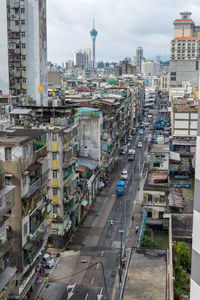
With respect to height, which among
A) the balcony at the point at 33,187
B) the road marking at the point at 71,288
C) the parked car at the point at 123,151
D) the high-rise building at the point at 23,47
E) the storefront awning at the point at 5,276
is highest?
the high-rise building at the point at 23,47

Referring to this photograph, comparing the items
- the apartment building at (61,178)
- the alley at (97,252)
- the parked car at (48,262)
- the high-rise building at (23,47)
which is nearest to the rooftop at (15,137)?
the apartment building at (61,178)

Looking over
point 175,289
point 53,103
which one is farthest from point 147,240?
point 53,103

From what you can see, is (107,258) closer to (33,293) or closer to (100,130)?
(33,293)

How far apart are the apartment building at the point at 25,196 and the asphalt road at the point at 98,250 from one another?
6425mm

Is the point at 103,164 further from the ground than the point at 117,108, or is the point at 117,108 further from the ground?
the point at 117,108

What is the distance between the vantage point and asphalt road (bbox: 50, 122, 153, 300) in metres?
46.4

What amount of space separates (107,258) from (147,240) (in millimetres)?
5425

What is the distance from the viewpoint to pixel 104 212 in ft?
225

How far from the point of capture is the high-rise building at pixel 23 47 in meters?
86.4

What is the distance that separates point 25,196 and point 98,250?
→ 19.8 meters

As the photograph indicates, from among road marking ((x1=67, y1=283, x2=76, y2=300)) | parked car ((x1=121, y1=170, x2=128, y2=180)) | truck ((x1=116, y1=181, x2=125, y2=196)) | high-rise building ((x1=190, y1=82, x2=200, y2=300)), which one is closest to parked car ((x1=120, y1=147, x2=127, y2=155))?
parked car ((x1=121, y1=170, x2=128, y2=180))

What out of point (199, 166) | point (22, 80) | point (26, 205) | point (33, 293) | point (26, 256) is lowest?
point (33, 293)

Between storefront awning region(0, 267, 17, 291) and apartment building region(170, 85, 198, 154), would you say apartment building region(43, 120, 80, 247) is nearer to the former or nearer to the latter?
storefront awning region(0, 267, 17, 291)

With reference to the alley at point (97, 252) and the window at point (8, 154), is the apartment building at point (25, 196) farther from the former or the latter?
the alley at point (97, 252)
